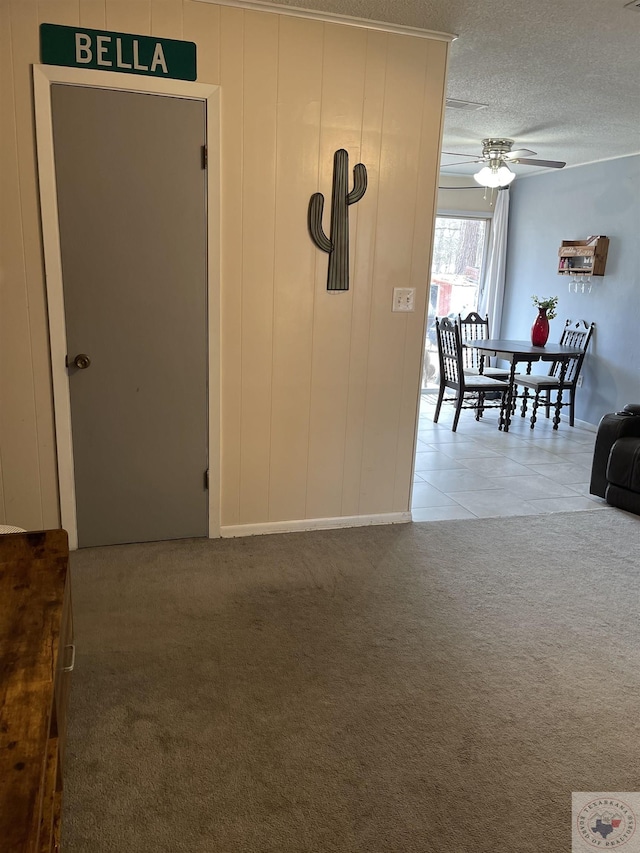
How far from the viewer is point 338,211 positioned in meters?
3.19

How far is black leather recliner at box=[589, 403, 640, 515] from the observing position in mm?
3996

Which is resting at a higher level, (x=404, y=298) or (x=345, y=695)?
(x=404, y=298)

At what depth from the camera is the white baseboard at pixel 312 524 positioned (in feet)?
11.4

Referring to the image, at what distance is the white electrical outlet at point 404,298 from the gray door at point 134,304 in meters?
1.02

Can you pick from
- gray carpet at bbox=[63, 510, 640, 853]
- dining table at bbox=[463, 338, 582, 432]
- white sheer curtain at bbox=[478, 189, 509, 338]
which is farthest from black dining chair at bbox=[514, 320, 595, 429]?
gray carpet at bbox=[63, 510, 640, 853]

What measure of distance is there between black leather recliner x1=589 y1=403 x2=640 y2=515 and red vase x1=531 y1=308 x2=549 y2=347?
2113mm

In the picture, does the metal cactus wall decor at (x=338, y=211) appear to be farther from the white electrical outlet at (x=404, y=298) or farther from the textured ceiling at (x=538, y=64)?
the textured ceiling at (x=538, y=64)

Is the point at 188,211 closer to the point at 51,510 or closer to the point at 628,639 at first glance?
the point at 51,510

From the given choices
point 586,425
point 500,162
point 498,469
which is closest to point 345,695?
point 498,469

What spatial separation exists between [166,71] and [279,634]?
249 cm

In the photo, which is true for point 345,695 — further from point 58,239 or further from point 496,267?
point 496,267

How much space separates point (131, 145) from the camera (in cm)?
290

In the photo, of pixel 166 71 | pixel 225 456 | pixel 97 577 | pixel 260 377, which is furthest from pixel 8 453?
pixel 166 71

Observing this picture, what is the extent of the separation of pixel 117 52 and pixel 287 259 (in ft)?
3.78
